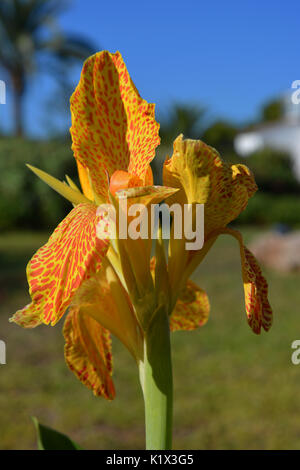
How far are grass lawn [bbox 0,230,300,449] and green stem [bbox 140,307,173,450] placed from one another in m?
1.58

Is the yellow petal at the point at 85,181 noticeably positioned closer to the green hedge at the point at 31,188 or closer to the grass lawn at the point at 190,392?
the grass lawn at the point at 190,392

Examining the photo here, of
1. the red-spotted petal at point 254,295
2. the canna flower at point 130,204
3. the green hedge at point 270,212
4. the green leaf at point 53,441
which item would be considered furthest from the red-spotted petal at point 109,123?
the green hedge at point 270,212

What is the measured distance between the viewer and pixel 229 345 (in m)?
3.03

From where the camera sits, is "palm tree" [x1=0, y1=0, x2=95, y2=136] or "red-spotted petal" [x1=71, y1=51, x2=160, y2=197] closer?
"red-spotted petal" [x1=71, y1=51, x2=160, y2=197]

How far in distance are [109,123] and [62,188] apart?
2.6 inches

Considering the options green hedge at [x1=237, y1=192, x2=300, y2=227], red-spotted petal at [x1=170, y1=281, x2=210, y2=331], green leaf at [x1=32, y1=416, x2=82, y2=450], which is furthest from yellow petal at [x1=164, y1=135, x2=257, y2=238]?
green hedge at [x1=237, y1=192, x2=300, y2=227]

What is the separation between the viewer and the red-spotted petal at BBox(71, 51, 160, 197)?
422 millimetres

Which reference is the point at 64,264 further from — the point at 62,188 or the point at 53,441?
the point at 53,441

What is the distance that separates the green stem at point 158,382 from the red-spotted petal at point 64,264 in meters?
0.08

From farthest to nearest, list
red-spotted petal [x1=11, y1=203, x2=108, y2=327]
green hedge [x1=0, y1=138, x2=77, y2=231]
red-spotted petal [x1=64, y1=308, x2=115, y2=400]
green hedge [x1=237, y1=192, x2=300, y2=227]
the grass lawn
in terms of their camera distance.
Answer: green hedge [x1=237, y1=192, x2=300, y2=227]
green hedge [x1=0, y1=138, x2=77, y2=231]
the grass lawn
red-spotted petal [x1=64, y1=308, x2=115, y2=400]
red-spotted petal [x1=11, y1=203, x2=108, y2=327]

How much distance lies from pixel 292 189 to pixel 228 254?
236 inches

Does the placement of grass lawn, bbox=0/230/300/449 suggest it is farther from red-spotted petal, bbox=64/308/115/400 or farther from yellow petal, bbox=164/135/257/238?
yellow petal, bbox=164/135/257/238

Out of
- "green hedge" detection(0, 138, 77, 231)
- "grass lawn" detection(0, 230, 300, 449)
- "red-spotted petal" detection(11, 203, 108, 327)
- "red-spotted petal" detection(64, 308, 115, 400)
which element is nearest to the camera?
"red-spotted petal" detection(11, 203, 108, 327)

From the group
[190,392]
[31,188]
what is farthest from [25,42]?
[190,392]
